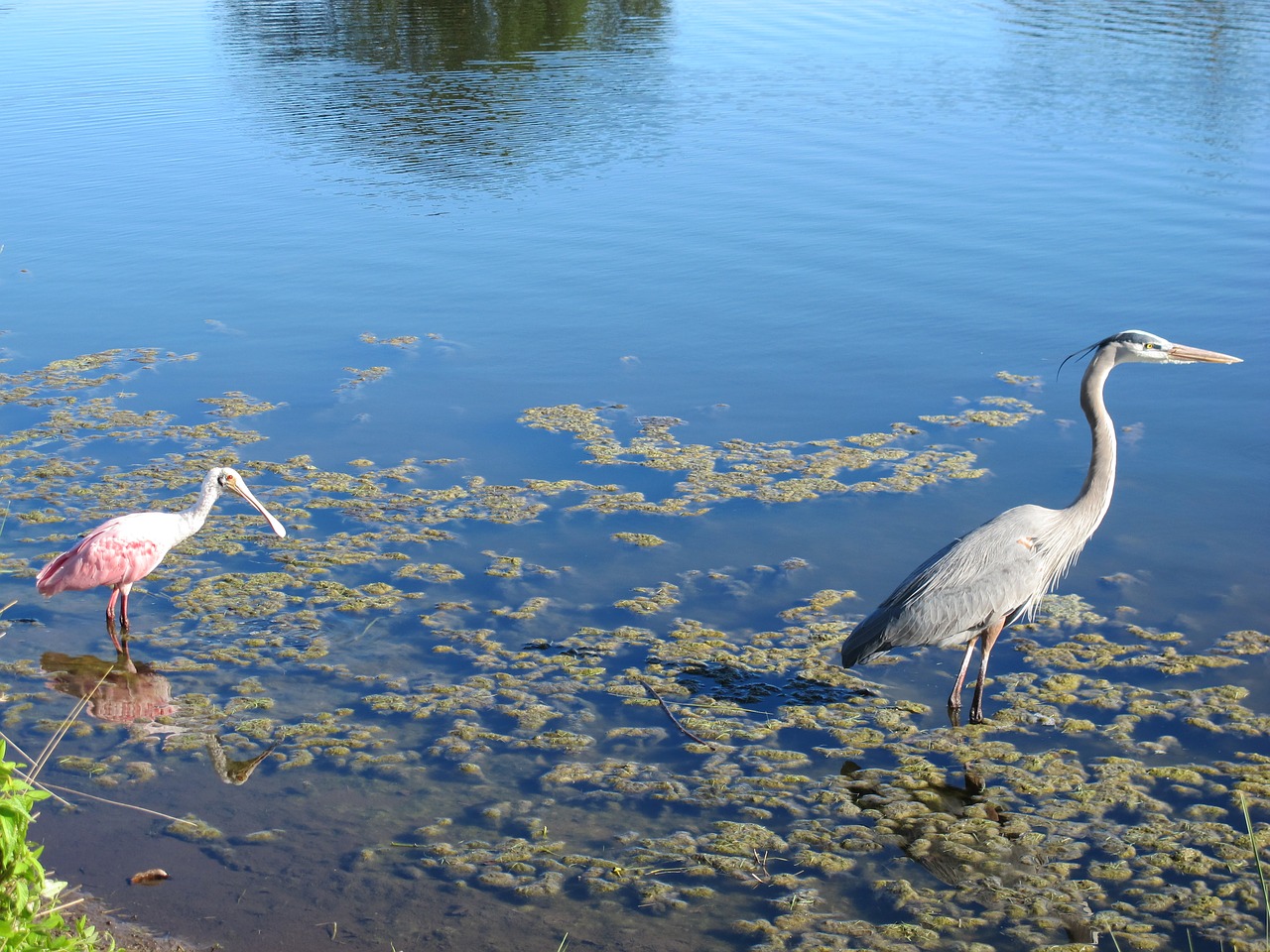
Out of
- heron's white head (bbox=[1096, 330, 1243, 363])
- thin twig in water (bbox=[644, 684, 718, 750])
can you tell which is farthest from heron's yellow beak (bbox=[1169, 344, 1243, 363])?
thin twig in water (bbox=[644, 684, 718, 750])

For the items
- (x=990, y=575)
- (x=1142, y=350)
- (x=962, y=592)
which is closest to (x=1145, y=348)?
(x=1142, y=350)

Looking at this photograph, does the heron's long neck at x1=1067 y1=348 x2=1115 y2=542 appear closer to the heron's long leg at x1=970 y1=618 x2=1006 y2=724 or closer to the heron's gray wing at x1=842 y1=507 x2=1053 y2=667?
the heron's gray wing at x1=842 y1=507 x2=1053 y2=667

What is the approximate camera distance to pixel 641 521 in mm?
6711

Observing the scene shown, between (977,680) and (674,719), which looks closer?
(674,719)

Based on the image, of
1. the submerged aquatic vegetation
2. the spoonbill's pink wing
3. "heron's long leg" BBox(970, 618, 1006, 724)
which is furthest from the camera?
the spoonbill's pink wing

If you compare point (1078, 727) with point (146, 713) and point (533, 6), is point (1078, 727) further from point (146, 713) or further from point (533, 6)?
point (533, 6)

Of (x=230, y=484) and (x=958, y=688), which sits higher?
(x=230, y=484)

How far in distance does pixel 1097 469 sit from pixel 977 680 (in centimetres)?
104

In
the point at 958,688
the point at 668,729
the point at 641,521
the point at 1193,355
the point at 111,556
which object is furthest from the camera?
the point at 641,521

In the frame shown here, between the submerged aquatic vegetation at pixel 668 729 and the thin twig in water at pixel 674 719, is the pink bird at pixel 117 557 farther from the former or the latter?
the thin twig in water at pixel 674 719

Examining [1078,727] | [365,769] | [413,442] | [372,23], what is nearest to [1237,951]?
[1078,727]

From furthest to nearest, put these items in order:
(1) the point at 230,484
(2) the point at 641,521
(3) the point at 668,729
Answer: (2) the point at 641,521
(1) the point at 230,484
(3) the point at 668,729

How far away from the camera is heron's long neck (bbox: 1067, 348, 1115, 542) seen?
525cm

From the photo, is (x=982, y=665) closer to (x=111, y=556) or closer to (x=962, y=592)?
(x=962, y=592)
